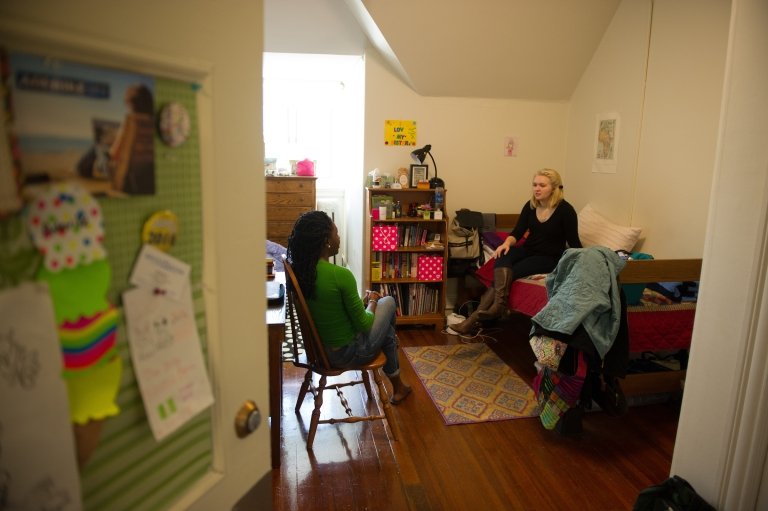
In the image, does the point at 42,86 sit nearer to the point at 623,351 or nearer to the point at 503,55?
the point at 623,351

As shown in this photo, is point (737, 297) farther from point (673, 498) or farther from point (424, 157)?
point (424, 157)

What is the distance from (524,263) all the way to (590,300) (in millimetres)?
1264

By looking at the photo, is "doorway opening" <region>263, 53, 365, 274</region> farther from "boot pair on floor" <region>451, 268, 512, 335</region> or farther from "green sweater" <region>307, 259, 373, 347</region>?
"green sweater" <region>307, 259, 373, 347</region>

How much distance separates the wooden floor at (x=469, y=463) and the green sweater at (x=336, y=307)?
A: 1.90 feet

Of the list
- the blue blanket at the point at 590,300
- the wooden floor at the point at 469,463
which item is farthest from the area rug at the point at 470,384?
the blue blanket at the point at 590,300

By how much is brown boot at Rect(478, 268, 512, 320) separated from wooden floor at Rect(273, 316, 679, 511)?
848 millimetres

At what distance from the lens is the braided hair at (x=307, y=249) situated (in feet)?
7.83

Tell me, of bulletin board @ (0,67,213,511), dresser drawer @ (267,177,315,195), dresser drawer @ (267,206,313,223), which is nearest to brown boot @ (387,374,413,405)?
bulletin board @ (0,67,213,511)

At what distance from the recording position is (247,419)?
Result: 0.83 meters

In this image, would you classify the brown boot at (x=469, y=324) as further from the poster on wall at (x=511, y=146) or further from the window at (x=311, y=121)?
the window at (x=311, y=121)

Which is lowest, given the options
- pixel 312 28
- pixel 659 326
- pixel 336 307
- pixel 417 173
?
pixel 659 326

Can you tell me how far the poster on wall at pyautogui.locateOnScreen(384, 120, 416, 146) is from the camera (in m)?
4.39

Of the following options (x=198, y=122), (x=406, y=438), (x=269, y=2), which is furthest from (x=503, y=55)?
(x=198, y=122)

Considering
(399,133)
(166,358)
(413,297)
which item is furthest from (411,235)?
(166,358)
